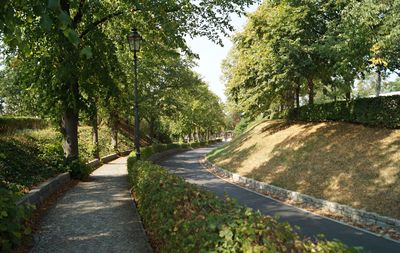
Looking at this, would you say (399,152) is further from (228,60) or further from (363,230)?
(228,60)

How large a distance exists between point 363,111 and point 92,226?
1423 cm

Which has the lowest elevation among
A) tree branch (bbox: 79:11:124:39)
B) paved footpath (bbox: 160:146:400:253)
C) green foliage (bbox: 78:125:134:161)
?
paved footpath (bbox: 160:146:400:253)

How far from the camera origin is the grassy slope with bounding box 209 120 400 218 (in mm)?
11673

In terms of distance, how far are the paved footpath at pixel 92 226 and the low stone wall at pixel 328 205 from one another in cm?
597

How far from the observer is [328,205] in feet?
38.1

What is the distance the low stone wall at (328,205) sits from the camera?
9586mm

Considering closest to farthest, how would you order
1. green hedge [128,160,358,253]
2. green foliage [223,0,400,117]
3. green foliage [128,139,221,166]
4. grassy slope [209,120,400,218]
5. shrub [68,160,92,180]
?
green hedge [128,160,358,253]
grassy slope [209,120,400,218]
green foliage [223,0,400,117]
shrub [68,160,92,180]
green foliage [128,139,221,166]

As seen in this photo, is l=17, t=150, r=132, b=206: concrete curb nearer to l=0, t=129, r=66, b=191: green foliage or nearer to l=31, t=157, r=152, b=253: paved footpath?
l=0, t=129, r=66, b=191: green foliage

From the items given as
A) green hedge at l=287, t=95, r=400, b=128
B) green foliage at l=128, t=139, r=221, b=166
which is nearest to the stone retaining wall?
green foliage at l=128, t=139, r=221, b=166

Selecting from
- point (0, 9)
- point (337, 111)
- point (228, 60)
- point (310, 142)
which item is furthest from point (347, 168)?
point (228, 60)

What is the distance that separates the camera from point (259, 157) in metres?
21.1

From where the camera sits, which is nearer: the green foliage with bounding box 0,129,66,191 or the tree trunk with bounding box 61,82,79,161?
the green foliage with bounding box 0,129,66,191

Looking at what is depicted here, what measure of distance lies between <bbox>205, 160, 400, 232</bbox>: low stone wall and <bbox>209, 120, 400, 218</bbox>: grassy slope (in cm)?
51

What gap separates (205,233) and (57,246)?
3823mm
